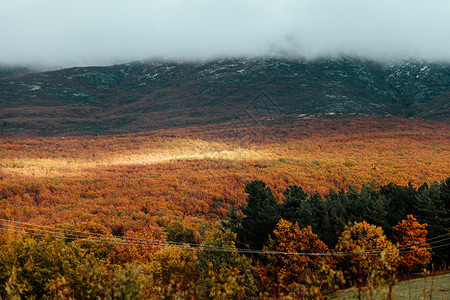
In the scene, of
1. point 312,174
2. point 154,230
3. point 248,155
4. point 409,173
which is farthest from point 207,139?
point 154,230

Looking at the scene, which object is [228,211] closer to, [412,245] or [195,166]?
[412,245]

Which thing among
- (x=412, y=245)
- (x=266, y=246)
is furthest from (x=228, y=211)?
(x=412, y=245)

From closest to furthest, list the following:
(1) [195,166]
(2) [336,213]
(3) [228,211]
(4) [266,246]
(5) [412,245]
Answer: (5) [412,245] → (4) [266,246] → (2) [336,213] → (3) [228,211] → (1) [195,166]

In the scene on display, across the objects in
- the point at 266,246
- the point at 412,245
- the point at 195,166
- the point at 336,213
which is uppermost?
the point at 336,213

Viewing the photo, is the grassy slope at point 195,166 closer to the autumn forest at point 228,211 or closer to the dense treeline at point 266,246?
the autumn forest at point 228,211

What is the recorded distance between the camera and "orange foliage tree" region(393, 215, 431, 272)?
88.2ft

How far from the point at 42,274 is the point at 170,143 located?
15026 centimetres

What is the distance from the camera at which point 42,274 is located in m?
23.0

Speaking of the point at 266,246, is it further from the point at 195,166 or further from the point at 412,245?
the point at 195,166

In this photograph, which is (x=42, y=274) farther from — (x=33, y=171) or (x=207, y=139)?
(x=207, y=139)

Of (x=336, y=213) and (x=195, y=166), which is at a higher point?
(x=336, y=213)

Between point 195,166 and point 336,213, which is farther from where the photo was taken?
point 195,166

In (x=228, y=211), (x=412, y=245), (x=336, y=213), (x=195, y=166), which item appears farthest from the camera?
(x=195, y=166)

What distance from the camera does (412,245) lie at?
2873cm
